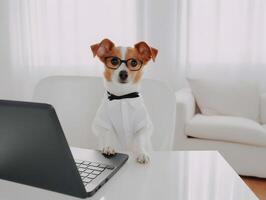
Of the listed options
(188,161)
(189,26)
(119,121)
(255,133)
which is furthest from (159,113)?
(189,26)

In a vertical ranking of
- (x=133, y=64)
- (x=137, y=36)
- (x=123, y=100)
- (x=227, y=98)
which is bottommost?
(x=227, y=98)

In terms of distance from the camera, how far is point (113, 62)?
961 millimetres

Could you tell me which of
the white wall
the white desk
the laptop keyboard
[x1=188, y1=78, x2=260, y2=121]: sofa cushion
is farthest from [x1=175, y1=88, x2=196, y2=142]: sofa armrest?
the white wall

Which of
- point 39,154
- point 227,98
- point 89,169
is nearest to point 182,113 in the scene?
point 227,98

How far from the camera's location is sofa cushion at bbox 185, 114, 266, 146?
2244 millimetres

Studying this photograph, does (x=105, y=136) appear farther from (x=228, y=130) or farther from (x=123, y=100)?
(x=228, y=130)

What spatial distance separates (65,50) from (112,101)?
243cm

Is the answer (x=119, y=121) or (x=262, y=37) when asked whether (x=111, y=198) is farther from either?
(x=262, y=37)

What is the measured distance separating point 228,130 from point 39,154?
191 cm

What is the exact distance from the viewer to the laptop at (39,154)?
557 millimetres

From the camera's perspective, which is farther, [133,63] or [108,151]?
[133,63]

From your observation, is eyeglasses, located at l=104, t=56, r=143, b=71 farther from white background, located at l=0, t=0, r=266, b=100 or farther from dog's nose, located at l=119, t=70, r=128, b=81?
white background, located at l=0, t=0, r=266, b=100

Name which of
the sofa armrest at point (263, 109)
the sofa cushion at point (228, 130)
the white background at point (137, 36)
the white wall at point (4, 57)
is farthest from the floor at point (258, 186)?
the white wall at point (4, 57)

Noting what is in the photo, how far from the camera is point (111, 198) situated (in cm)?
62
